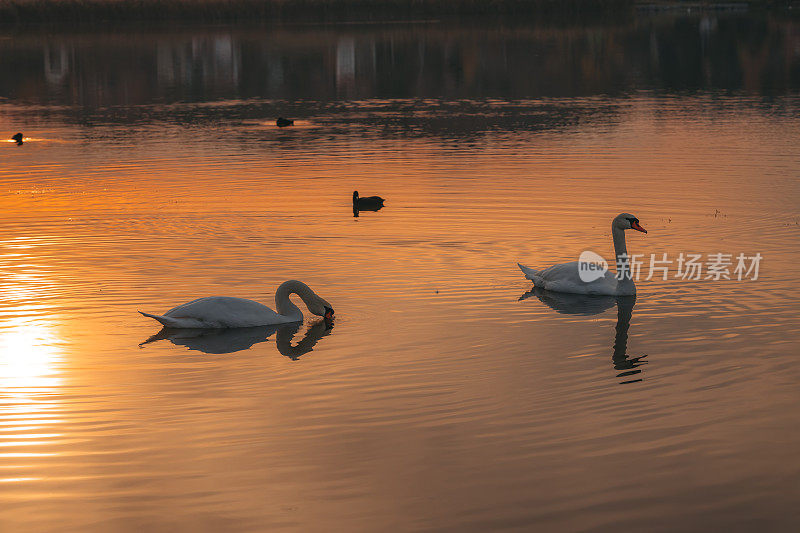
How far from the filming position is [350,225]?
1986 centimetres

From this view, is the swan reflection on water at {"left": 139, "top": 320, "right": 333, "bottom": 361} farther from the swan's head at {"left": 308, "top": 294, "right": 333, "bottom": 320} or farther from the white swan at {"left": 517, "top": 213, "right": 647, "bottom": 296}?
the white swan at {"left": 517, "top": 213, "right": 647, "bottom": 296}

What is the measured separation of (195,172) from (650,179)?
10859 mm

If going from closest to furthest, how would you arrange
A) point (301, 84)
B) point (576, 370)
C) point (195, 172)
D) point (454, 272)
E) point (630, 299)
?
point (576, 370) < point (630, 299) < point (454, 272) < point (195, 172) < point (301, 84)

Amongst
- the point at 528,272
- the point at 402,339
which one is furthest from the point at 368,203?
the point at 402,339

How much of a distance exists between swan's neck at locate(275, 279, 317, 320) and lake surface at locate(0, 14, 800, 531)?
0.22 meters

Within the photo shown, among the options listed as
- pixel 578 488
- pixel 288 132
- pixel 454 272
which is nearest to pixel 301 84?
pixel 288 132

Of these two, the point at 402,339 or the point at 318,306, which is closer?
the point at 402,339

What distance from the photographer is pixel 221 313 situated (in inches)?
527

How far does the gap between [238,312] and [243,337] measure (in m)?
0.31

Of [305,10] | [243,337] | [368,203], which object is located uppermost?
[305,10]

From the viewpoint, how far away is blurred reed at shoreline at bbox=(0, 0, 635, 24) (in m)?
94.1

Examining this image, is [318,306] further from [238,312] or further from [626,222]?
[626,222]

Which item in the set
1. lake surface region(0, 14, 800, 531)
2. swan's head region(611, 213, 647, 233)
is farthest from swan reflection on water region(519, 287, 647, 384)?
swan's head region(611, 213, 647, 233)

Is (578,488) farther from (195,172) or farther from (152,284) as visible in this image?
(195,172)
